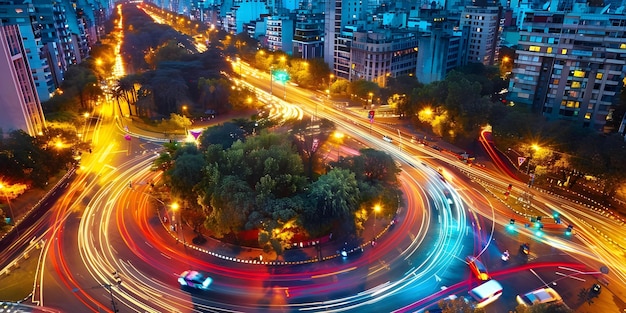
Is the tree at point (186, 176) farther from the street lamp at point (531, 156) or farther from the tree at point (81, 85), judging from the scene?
the tree at point (81, 85)

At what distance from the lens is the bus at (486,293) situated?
2890cm

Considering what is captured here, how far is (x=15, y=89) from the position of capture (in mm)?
49156

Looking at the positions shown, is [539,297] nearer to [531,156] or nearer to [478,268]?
[478,268]

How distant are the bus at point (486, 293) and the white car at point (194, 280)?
2100cm

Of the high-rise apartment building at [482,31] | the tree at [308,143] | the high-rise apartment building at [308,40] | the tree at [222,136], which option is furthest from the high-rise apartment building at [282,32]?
the tree at [308,143]

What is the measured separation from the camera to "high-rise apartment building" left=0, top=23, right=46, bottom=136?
48.0 metres

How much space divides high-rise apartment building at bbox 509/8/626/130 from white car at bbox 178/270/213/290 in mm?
57917

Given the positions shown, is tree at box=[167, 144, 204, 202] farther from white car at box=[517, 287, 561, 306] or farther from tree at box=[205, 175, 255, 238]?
white car at box=[517, 287, 561, 306]

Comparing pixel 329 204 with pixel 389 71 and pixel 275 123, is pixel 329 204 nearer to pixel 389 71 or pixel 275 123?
pixel 275 123

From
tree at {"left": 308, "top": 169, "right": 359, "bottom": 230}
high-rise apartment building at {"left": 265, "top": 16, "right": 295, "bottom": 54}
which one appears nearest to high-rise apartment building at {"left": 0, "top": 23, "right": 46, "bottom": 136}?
tree at {"left": 308, "top": 169, "right": 359, "bottom": 230}

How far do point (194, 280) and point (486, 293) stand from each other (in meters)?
22.9

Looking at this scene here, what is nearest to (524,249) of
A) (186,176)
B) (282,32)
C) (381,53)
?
(186,176)

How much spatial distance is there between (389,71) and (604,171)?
50.5 m

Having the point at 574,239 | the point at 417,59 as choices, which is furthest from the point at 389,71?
the point at 574,239
